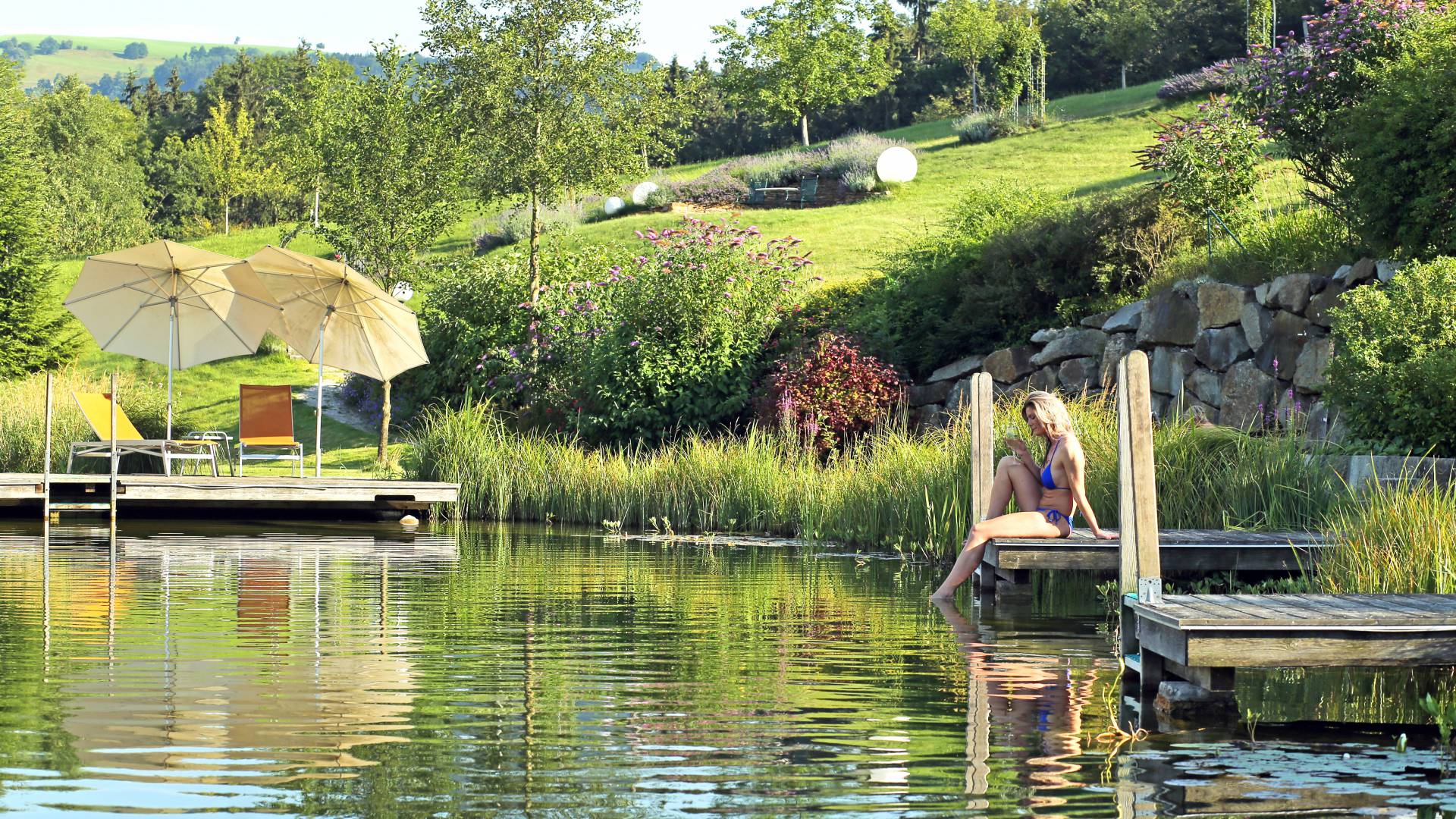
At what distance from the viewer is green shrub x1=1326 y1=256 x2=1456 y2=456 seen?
10.2 m

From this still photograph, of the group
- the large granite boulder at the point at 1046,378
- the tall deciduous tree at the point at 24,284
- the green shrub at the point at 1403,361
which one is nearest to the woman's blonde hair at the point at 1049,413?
the green shrub at the point at 1403,361

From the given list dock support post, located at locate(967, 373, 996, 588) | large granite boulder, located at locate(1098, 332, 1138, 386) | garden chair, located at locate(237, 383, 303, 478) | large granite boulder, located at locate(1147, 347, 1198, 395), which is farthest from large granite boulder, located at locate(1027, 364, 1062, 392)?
garden chair, located at locate(237, 383, 303, 478)

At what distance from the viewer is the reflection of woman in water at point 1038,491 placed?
9.41 meters

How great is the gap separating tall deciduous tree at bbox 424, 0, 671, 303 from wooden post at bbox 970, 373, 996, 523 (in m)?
12.1

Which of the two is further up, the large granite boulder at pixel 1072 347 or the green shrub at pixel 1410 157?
the green shrub at pixel 1410 157

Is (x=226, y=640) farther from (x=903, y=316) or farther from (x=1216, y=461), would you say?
(x=903, y=316)

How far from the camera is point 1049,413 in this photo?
9414 mm

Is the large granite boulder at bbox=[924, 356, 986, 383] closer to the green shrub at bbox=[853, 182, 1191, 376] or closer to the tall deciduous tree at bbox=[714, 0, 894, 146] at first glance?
the green shrub at bbox=[853, 182, 1191, 376]

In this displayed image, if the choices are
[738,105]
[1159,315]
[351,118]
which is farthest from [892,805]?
[738,105]

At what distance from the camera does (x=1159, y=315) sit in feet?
50.1

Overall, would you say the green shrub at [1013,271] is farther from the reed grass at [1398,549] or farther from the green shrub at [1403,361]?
the reed grass at [1398,549]

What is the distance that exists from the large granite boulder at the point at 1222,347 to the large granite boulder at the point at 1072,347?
1.35 m

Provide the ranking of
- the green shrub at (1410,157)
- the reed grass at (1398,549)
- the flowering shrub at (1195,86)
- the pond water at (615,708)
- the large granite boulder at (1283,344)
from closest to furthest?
the pond water at (615,708) < the reed grass at (1398,549) < the green shrub at (1410,157) < the large granite boulder at (1283,344) < the flowering shrub at (1195,86)

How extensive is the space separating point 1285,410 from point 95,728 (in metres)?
10.6
